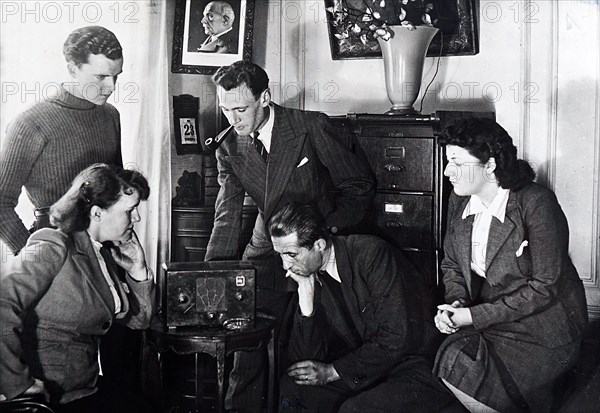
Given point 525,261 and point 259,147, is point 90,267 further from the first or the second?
point 525,261

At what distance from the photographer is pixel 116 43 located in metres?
2.28

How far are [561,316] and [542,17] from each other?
0.98 meters

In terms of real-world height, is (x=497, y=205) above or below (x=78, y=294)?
above

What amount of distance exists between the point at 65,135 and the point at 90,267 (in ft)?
1.42

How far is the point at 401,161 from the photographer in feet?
7.96

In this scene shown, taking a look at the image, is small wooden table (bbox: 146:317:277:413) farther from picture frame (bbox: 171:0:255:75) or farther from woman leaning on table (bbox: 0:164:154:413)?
picture frame (bbox: 171:0:255:75)

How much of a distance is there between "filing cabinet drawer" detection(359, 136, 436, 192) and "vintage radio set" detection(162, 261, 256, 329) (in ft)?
1.90

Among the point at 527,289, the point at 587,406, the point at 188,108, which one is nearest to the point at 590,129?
the point at 527,289

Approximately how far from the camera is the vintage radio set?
2.28 m

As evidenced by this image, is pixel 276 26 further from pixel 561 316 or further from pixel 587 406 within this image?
pixel 587 406

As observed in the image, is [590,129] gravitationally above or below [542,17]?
below

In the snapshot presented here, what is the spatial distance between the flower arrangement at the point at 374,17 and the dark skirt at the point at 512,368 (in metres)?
1.10

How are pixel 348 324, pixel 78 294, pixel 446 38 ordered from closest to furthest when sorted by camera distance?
pixel 78 294
pixel 348 324
pixel 446 38

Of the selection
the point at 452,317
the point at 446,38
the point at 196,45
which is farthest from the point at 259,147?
the point at 452,317
